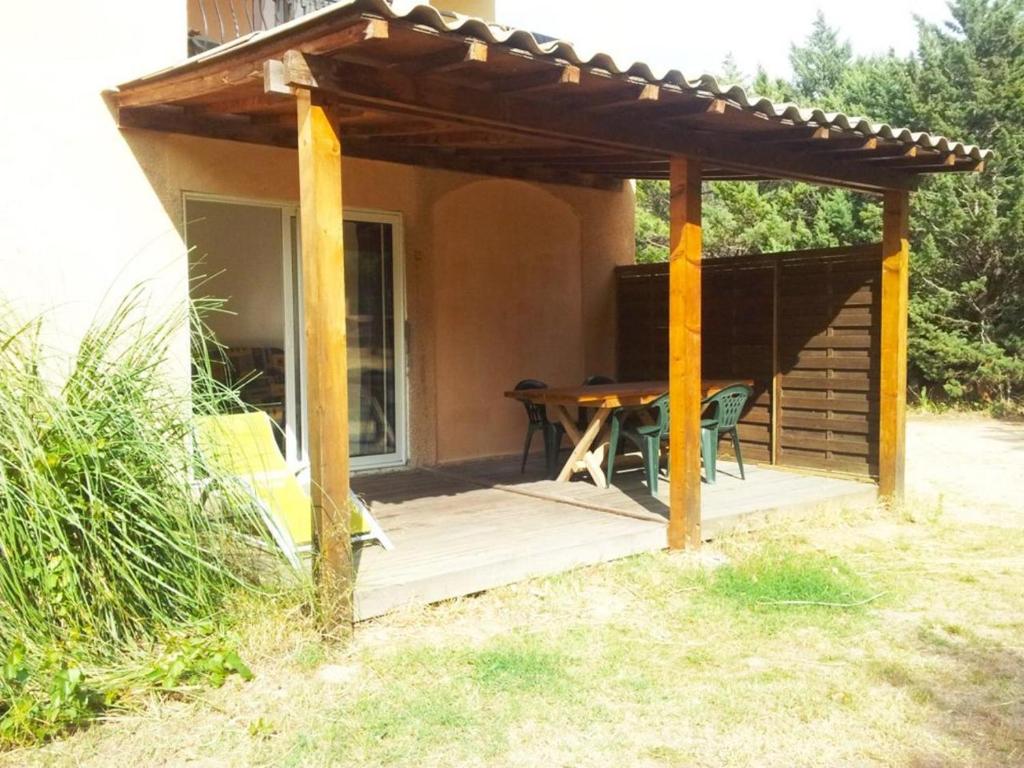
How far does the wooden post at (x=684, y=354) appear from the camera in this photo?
6109mm

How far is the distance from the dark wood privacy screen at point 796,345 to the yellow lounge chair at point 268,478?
4467 millimetres

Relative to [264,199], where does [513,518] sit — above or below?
below

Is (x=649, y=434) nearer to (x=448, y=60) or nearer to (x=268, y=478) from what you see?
(x=268, y=478)

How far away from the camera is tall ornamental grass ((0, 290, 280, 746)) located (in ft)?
12.2

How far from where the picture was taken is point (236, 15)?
7863 mm

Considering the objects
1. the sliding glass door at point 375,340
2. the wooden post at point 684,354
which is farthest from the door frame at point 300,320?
the wooden post at point 684,354

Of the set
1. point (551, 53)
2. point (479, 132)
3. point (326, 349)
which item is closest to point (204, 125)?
point (479, 132)

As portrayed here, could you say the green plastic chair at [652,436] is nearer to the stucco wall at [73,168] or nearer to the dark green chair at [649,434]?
the dark green chair at [649,434]

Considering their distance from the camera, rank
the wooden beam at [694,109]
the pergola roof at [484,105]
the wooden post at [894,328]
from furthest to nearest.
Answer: the wooden post at [894,328] < the wooden beam at [694,109] < the pergola roof at [484,105]

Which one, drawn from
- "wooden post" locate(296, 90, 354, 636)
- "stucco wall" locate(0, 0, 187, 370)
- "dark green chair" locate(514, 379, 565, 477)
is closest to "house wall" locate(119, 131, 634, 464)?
"dark green chair" locate(514, 379, 565, 477)

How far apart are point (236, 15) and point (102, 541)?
5392mm

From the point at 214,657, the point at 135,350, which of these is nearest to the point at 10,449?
the point at 135,350

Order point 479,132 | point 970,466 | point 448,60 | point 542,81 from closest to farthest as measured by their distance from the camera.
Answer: point 448,60
point 542,81
point 479,132
point 970,466

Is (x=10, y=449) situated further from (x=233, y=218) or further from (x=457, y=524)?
(x=233, y=218)
